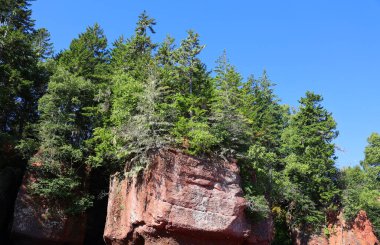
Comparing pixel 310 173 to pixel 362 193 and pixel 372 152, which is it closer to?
pixel 362 193

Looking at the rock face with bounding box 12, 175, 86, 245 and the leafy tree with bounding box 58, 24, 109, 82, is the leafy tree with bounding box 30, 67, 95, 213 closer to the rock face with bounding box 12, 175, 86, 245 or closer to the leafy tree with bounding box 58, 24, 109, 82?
the rock face with bounding box 12, 175, 86, 245

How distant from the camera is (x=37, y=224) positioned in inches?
966

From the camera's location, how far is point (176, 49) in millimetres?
28625

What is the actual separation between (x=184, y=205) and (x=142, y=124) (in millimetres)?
5436

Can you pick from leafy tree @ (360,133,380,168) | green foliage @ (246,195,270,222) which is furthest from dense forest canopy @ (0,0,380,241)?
leafy tree @ (360,133,380,168)

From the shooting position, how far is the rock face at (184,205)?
20.4 m

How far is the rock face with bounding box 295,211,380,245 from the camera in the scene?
110 feet

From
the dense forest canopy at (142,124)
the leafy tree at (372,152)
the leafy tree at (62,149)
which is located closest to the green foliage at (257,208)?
the dense forest canopy at (142,124)

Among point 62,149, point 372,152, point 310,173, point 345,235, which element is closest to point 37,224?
point 62,149

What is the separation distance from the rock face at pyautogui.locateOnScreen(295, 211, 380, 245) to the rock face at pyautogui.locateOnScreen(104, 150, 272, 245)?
13.8m

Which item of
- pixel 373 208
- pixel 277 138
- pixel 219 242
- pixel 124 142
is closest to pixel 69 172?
pixel 124 142

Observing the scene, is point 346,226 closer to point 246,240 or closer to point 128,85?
point 246,240

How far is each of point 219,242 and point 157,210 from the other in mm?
4314

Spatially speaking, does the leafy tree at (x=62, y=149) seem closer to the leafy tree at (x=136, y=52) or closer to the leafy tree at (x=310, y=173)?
the leafy tree at (x=136, y=52)
